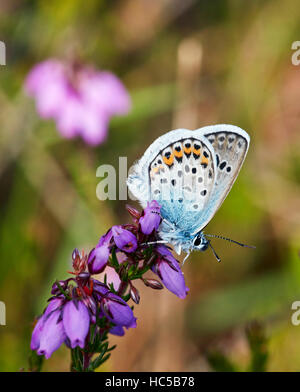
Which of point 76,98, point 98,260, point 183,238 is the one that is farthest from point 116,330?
point 76,98

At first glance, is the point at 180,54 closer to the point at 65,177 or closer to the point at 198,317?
the point at 65,177

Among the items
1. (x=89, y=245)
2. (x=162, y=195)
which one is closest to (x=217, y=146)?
(x=162, y=195)

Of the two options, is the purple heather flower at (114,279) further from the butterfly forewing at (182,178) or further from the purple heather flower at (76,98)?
the purple heather flower at (76,98)

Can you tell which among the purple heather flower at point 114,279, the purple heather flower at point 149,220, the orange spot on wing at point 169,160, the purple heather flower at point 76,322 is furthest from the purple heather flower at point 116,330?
the orange spot on wing at point 169,160

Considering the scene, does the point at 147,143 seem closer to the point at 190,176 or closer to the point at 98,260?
the point at 190,176

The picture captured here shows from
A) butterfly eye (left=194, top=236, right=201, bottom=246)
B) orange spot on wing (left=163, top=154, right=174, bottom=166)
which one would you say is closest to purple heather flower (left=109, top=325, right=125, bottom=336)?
butterfly eye (left=194, top=236, right=201, bottom=246)

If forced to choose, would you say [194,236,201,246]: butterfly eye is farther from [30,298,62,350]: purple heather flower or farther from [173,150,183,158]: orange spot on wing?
[30,298,62,350]: purple heather flower
